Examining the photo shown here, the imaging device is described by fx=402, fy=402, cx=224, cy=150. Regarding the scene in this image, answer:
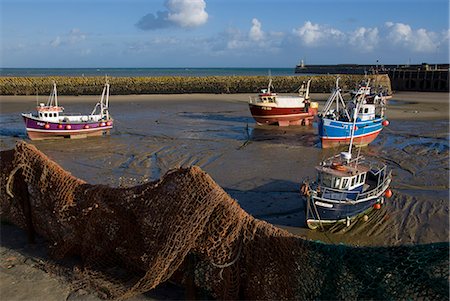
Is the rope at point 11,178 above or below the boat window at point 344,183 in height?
above

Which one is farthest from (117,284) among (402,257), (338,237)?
(338,237)

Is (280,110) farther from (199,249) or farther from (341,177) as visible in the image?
(199,249)

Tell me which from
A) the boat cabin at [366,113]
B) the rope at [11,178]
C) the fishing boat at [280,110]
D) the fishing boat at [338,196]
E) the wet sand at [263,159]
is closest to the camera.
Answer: the rope at [11,178]

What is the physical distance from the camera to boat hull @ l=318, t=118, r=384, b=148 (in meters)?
22.8

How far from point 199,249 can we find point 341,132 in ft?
63.5

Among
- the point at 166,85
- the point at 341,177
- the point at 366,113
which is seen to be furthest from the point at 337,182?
the point at 166,85

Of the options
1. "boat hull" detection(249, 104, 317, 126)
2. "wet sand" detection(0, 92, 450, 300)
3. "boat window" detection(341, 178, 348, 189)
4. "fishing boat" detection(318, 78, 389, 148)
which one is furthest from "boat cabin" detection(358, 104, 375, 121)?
"boat window" detection(341, 178, 348, 189)

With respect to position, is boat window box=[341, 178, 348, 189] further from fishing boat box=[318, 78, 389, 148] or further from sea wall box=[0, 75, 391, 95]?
sea wall box=[0, 75, 391, 95]

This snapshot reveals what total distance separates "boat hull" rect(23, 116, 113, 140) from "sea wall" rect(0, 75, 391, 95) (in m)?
33.3

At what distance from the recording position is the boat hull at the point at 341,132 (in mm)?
22828

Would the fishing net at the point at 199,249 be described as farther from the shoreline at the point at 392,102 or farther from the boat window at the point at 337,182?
the shoreline at the point at 392,102

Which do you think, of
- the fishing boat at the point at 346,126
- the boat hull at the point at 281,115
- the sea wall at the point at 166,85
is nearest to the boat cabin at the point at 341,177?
the fishing boat at the point at 346,126

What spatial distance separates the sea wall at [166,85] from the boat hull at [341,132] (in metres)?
36.8

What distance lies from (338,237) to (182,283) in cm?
624
